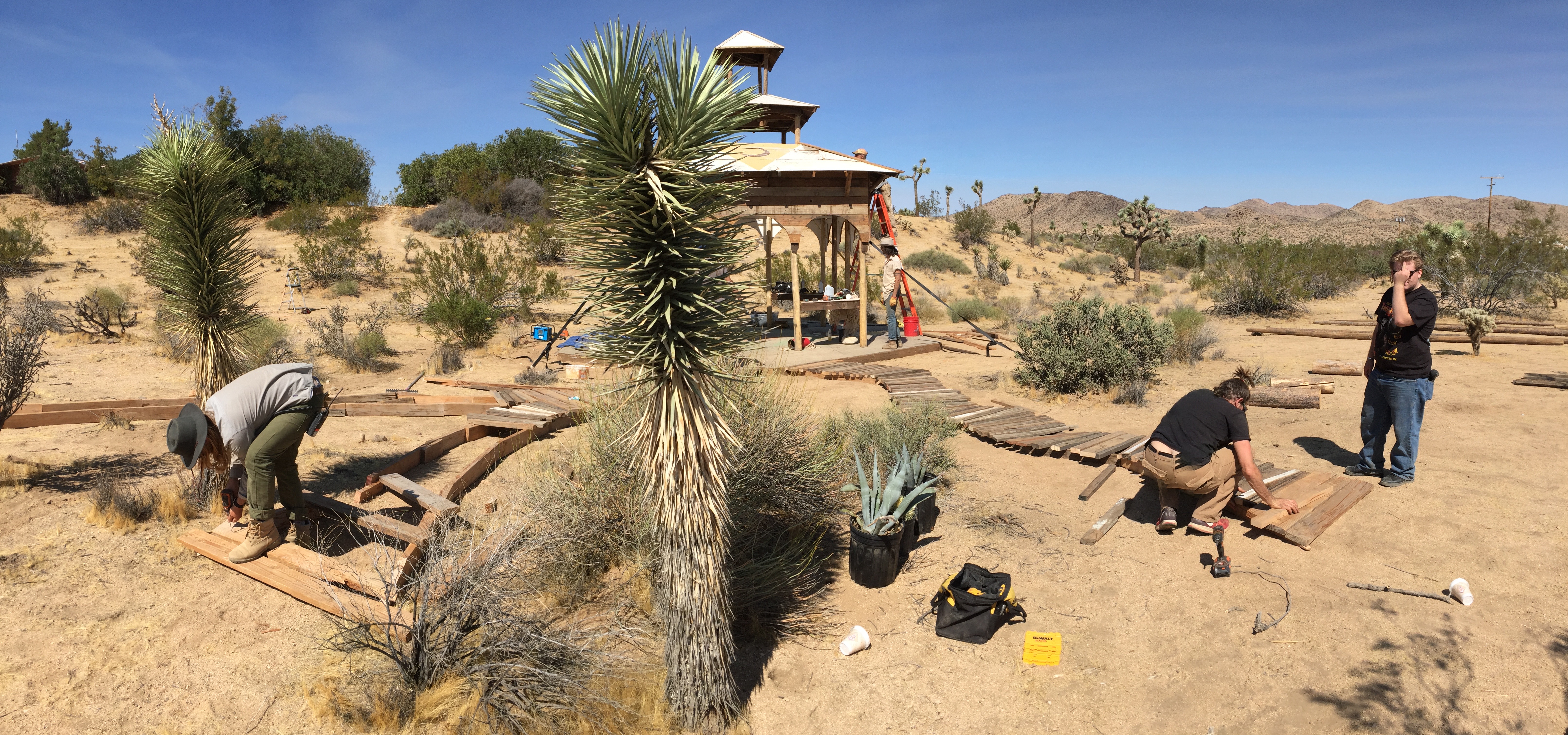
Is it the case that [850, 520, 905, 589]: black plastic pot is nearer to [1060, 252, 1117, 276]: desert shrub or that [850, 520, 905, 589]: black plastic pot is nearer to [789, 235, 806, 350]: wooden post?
[789, 235, 806, 350]: wooden post

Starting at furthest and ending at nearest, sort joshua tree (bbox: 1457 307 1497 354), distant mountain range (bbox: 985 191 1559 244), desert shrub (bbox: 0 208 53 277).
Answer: distant mountain range (bbox: 985 191 1559 244)
desert shrub (bbox: 0 208 53 277)
joshua tree (bbox: 1457 307 1497 354)

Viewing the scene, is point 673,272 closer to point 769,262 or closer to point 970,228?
point 769,262

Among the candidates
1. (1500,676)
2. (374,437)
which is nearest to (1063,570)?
(1500,676)

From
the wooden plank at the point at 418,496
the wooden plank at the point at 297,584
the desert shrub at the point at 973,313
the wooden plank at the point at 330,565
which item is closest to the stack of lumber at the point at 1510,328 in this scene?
the desert shrub at the point at 973,313

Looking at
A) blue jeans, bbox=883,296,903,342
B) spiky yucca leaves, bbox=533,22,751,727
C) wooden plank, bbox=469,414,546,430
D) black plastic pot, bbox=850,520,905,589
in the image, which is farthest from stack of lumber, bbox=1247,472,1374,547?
blue jeans, bbox=883,296,903,342

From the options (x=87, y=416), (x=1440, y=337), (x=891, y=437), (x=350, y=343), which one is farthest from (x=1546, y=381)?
(x=350, y=343)

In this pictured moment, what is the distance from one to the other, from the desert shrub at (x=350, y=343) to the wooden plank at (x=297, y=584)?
6.99 metres

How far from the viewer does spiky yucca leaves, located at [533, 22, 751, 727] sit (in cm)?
336

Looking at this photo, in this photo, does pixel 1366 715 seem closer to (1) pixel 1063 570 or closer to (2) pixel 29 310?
(1) pixel 1063 570

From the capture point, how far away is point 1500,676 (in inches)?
158

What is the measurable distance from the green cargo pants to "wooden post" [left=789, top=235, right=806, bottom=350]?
25.7ft

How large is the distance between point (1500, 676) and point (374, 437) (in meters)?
9.25

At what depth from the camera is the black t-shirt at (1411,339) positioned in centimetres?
609

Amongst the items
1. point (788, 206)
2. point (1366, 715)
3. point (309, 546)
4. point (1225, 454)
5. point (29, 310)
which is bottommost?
point (1366, 715)
